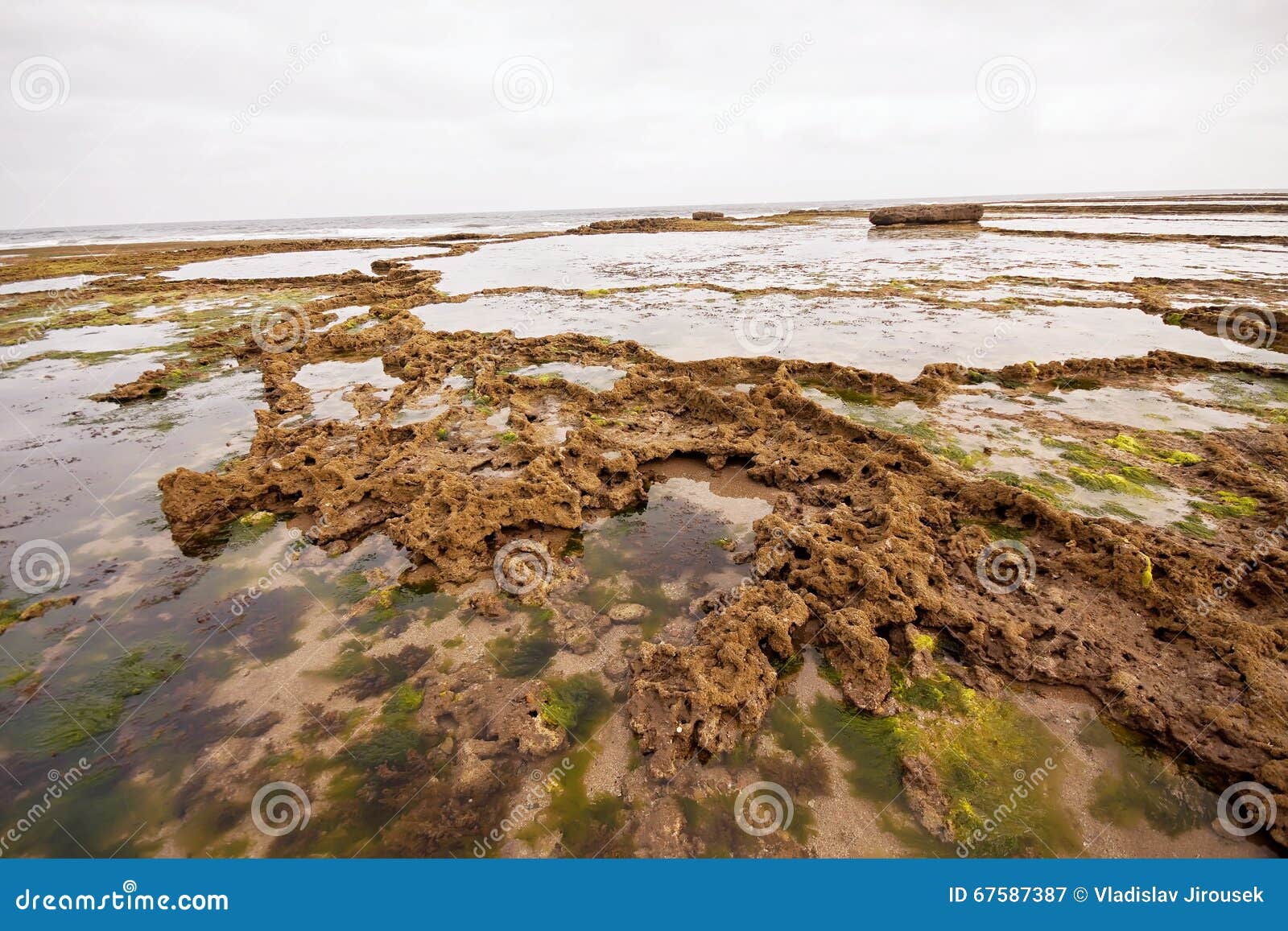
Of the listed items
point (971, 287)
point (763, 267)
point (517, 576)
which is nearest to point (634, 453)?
point (517, 576)

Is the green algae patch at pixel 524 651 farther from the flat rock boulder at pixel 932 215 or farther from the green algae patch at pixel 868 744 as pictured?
the flat rock boulder at pixel 932 215

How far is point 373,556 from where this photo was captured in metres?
6.70

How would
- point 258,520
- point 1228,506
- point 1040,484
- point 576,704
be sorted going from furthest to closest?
point 1040,484, point 258,520, point 1228,506, point 576,704

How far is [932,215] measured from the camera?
51594 mm

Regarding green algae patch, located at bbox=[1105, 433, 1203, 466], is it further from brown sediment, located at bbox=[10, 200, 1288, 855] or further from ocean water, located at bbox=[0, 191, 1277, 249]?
ocean water, located at bbox=[0, 191, 1277, 249]

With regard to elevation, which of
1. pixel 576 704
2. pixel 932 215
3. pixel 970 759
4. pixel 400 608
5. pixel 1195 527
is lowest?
pixel 970 759

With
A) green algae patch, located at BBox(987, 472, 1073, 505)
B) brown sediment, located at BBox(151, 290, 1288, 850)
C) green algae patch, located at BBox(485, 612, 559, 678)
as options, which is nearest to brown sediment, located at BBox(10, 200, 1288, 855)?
brown sediment, located at BBox(151, 290, 1288, 850)

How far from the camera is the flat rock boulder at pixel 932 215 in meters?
51.7

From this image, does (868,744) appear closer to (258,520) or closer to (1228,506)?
(1228,506)

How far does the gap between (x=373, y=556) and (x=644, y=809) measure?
15.2ft

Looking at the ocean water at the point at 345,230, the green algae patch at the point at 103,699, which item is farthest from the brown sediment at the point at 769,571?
the ocean water at the point at 345,230

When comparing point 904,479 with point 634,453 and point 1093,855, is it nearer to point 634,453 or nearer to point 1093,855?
point 634,453


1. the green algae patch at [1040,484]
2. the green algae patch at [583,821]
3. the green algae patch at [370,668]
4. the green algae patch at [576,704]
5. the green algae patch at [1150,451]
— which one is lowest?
the green algae patch at [583,821]

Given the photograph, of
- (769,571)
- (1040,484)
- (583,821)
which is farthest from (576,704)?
(1040,484)
